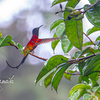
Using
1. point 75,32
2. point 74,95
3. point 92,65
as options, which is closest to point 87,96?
point 74,95

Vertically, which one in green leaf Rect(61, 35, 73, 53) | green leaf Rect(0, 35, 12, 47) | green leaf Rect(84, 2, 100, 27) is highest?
green leaf Rect(84, 2, 100, 27)

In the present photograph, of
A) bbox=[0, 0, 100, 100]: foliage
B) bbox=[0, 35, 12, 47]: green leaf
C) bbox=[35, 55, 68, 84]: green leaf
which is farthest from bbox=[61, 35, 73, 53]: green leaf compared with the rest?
bbox=[0, 35, 12, 47]: green leaf

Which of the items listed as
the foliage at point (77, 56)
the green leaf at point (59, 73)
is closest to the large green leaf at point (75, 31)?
the foliage at point (77, 56)

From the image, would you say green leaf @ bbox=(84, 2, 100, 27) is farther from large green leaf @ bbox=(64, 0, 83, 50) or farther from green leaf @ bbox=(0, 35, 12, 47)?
green leaf @ bbox=(0, 35, 12, 47)

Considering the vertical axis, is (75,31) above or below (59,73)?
above

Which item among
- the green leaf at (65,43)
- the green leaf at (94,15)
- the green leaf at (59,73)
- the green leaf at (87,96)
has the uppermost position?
the green leaf at (94,15)

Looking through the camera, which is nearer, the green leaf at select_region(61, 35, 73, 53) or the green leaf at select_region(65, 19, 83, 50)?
the green leaf at select_region(65, 19, 83, 50)

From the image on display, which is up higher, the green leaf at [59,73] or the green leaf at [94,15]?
the green leaf at [94,15]

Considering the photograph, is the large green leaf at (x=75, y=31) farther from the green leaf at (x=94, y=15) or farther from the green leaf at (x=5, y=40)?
the green leaf at (x=5, y=40)

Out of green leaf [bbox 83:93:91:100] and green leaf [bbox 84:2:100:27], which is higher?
green leaf [bbox 84:2:100:27]

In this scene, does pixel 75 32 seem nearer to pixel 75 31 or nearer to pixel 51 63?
pixel 75 31

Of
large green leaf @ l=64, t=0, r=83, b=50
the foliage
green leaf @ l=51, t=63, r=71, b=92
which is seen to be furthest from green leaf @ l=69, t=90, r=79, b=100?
large green leaf @ l=64, t=0, r=83, b=50

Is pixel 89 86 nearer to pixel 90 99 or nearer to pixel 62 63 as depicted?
pixel 90 99

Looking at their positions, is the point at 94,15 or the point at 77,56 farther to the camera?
the point at 77,56
